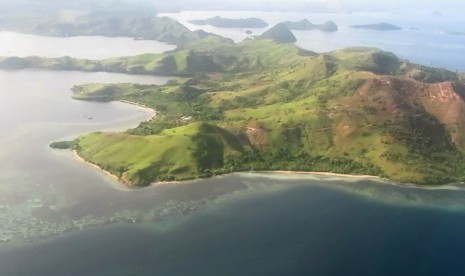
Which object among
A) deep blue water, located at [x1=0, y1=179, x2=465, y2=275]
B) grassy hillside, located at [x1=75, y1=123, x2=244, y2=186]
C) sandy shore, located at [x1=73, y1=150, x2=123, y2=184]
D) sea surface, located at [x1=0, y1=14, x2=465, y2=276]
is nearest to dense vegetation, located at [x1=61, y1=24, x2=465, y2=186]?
grassy hillside, located at [x1=75, y1=123, x2=244, y2=186]

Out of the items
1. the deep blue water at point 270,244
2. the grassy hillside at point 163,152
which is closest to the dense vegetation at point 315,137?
the grassy hillside at point 163,152

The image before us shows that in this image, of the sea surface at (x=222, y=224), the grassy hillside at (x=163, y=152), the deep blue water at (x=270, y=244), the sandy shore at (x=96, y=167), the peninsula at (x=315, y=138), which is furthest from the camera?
the peninsula at (x=315, y=138)

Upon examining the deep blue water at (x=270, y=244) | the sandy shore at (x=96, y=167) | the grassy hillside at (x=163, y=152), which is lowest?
the deep blue water at (x=270, y=244)

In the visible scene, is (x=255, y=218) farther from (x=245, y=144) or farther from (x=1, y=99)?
(x=1, y=99)

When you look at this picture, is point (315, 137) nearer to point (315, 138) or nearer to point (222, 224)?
point (315, 138)

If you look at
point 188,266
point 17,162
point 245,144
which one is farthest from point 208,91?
point 188,266

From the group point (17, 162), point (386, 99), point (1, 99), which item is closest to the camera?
point (17, 162)

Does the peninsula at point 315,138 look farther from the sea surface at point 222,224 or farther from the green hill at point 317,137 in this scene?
the sea surface at point 222,224

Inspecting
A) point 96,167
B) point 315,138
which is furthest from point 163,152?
point 315,138
